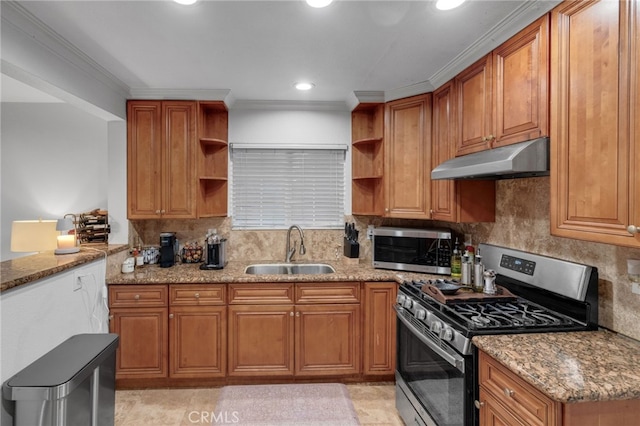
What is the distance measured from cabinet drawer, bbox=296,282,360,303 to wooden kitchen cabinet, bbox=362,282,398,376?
91mm

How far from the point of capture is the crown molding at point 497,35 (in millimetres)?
1598

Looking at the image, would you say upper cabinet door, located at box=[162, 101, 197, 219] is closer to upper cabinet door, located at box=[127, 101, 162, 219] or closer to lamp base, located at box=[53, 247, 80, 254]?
upper cabinet door, located at box=[127, 101, 162, 219]

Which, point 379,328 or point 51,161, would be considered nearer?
point 379,328

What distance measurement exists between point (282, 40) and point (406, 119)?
1.32m

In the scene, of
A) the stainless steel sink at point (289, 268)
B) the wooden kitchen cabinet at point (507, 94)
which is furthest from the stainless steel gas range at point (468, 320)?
the stainless steel sink at point (289, 268)

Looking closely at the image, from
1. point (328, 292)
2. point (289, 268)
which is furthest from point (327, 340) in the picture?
point (289, 268)

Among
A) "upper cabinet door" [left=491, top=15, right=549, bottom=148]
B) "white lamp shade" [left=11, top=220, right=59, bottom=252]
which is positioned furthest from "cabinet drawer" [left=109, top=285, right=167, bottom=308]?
"upper cabinet door" [left=491, top=15, right=549, bottom=148]

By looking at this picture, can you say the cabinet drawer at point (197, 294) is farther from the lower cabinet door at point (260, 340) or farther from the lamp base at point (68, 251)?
the lamp base at point (68, 251)

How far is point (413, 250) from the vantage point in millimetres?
2781

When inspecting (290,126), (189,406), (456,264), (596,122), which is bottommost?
(189,406)

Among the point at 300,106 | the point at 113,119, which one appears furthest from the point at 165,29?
the point at 300,106

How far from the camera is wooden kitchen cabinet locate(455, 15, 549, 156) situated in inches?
63.7

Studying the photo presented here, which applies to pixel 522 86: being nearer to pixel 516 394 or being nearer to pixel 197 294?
pixel 516 394

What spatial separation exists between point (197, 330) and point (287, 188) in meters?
1.56
